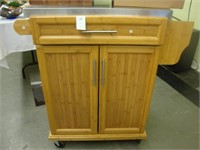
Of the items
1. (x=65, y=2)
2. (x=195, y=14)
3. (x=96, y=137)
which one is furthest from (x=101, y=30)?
(x=195, y=14)

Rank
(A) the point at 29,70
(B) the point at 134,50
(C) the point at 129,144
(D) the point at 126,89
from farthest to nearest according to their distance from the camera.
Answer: (A) the point at 29,70 < (C) the point at 129,144 < (D) the point at 126,89 < (B) the point at 134,50

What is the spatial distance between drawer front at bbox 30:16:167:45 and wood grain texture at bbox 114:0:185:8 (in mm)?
127

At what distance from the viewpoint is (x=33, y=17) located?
2.67ft

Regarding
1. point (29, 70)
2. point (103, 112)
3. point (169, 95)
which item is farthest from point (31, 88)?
point (169, 95)

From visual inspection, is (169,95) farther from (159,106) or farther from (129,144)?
(129,144)

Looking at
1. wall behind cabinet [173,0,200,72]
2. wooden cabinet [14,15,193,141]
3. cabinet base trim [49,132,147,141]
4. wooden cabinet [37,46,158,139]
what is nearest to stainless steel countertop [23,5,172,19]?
wooden cabinet [14,15,193,141]

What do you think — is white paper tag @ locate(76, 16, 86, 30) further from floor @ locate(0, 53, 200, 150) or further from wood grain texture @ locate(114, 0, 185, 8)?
floor @ locate(0, 53, 200, 150)

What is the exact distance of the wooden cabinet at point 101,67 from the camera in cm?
85

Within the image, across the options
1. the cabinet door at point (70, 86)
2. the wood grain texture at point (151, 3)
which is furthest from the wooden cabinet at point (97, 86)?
the wood grain texture at point (151, 3)

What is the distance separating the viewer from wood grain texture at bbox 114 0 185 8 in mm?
913

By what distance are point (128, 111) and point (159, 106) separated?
680mm

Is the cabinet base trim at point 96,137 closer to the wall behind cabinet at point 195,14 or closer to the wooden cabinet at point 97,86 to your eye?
the wooden cabinet at point 97,86

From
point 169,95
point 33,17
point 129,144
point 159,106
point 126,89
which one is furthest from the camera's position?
point 169,95

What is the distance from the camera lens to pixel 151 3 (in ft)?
3.02
